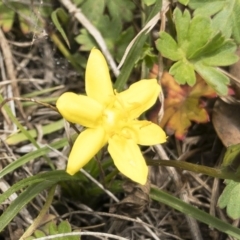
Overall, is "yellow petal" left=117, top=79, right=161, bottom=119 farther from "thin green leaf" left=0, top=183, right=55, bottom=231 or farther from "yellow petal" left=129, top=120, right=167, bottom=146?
"thin green leaf" left=0, top=183, right=55, bottom=231

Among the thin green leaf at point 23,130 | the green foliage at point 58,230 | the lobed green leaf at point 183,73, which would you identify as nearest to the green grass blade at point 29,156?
the thin green leaf at point 23,130

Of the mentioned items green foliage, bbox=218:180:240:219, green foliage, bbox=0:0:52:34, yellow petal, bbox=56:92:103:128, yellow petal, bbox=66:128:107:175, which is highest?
green foliage, bbox=0:0:52:34

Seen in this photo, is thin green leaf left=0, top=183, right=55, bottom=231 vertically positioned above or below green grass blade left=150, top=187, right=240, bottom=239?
above

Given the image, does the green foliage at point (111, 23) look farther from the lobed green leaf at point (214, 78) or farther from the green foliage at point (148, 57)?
the lobed green leaf at point (214, 78)

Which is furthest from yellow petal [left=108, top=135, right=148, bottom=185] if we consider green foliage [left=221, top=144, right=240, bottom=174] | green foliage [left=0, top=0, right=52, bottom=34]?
green foliage [left=0, top=0, right=52, bottom=34]

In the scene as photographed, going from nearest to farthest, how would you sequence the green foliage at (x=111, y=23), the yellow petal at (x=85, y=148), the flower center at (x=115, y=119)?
the yellow petal at (x=85, y=148) < the flower center at (x=115, y=119) < the green foliage at (x=111, y=23)

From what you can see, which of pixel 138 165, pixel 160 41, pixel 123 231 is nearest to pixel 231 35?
pixel 160 41
